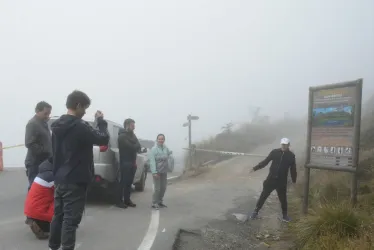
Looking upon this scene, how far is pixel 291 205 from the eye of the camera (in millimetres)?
8328

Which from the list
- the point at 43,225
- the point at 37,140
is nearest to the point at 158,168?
the point at 37,140

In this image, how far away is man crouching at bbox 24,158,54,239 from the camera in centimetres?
529

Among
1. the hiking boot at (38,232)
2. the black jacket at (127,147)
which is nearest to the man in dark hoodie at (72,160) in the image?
the hiking boot at (38,232)

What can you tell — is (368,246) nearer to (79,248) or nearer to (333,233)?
(333,233)

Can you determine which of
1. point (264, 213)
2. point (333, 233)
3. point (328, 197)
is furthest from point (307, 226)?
point (264, 213)

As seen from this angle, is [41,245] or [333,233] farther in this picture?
[41,245]

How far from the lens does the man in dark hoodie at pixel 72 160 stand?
377 centimetres

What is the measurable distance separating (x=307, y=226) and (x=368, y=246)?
124 cm

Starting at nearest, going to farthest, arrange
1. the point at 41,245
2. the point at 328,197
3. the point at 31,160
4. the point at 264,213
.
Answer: the point at 41,245 → the point at 31,160 → the point at 328,197 → the point at 264,213

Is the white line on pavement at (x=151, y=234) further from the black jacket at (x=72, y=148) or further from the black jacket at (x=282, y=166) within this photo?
the black jacket at (x=282, y=166)

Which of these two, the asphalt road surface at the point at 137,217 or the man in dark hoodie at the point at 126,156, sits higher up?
the man in dark hoodie at the point at 126,156

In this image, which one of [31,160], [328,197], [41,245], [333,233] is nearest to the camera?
[333,233]

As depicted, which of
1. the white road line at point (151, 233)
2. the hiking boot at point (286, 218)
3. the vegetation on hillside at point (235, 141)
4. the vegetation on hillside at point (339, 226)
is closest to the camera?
the vegetation on hillside at point (339, 226)

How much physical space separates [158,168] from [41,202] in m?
3.11
